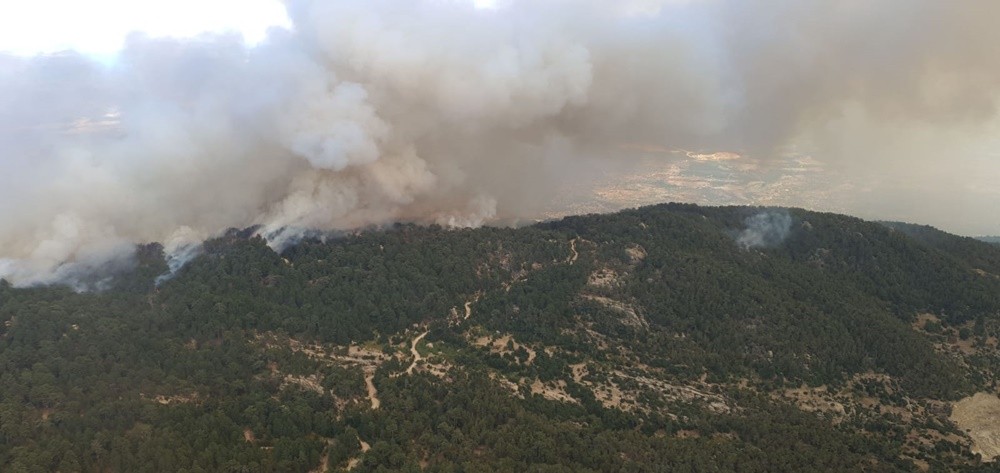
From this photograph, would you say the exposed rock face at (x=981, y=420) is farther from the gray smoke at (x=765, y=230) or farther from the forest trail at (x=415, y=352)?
the forest trail at (x=415, y=352)

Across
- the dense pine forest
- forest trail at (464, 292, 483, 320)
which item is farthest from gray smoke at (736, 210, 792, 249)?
forest trail at (464, 292, 483, 320)

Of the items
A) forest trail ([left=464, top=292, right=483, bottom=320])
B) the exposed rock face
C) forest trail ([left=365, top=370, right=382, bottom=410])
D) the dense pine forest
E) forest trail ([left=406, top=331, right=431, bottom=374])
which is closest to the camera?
the dense pine forest

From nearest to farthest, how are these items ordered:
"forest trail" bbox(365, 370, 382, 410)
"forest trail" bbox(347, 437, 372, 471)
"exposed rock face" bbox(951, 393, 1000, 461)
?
1. "forest trail" bbox(347, 437, 372, 471)
2. "forest trail" bbox(365, 370, 382, 410)
3. "exposed rock face" bbox(951, 393, 1000, 461)

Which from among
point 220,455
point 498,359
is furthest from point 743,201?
point 220,455

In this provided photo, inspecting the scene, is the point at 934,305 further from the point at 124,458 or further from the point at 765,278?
the point at 124,458

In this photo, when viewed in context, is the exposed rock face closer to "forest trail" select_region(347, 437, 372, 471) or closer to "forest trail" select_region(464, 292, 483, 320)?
"forest trail" select_region(464, 292, 483, 320)

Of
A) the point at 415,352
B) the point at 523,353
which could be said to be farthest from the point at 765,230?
the point at 415,352
